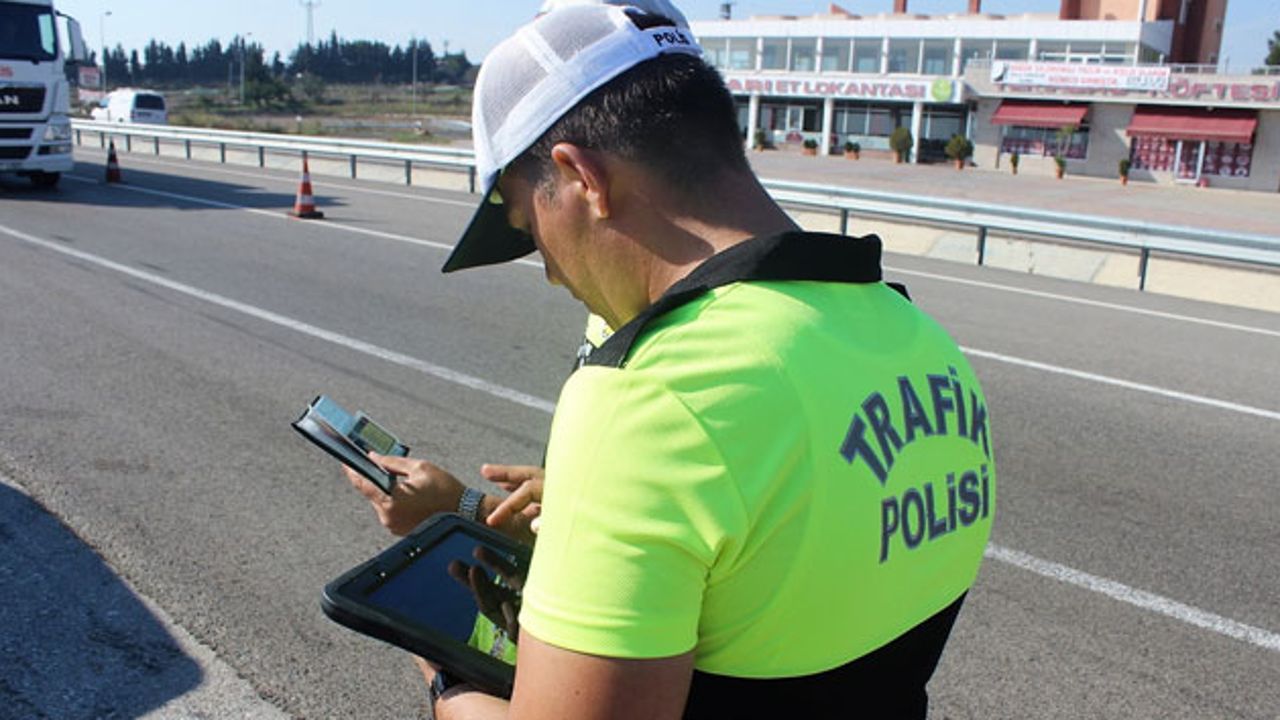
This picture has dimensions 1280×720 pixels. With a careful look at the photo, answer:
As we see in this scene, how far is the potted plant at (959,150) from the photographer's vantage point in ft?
183

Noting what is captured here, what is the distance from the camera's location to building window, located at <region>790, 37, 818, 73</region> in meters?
68.5

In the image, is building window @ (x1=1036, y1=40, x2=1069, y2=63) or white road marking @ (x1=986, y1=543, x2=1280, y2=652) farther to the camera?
building window @ (x1=1036, y1=40, x2=1069, y2=63)

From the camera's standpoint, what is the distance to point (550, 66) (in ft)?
4.59

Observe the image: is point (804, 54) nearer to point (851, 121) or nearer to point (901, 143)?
point (851, 121)

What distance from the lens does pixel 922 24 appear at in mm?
64312

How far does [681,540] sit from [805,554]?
0.54 ft

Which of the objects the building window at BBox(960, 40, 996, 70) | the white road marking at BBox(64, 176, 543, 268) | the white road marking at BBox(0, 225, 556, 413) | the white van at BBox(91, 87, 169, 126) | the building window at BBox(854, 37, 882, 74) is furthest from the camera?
the building window at BBox(854, 37, 882, 74)

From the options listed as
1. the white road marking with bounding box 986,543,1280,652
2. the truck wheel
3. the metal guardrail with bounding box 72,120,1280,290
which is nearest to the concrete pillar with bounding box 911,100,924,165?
the metal guardrail with bounding box 72,120,1280,290

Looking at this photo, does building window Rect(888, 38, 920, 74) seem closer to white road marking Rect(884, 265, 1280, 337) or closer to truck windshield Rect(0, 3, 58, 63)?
truck windshield Rect(0, 3, 58, 63)

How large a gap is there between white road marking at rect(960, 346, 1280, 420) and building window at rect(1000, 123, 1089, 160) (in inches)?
1965

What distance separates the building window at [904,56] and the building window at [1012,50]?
4611 millimetres

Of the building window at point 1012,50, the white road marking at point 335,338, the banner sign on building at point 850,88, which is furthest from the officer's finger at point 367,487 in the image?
the building window at point 1012,50

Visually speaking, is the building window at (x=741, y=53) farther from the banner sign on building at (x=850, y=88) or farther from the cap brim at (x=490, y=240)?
the cap brim at (x=490, y=240)

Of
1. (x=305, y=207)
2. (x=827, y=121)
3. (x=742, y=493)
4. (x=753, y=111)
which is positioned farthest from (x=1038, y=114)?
(x=742, y=493)
